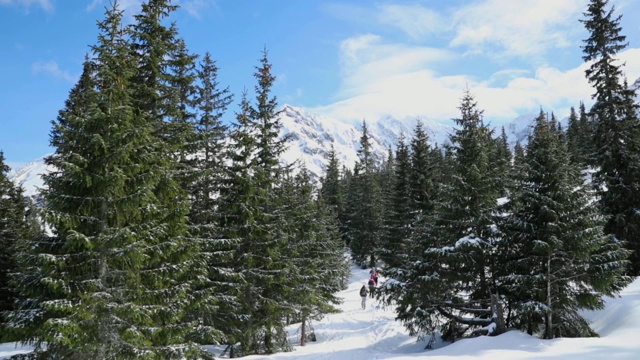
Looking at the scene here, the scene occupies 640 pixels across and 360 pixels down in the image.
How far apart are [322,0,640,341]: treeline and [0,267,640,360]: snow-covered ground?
43.3 inches

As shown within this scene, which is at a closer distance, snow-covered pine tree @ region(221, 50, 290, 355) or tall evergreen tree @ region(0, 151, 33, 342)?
snow-covered pine tree @ region(221, 50, 290, 355)

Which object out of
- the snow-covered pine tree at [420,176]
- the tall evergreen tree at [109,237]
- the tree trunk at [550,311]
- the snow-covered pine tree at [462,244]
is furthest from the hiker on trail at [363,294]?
the tall evergreen tree at [109,237]

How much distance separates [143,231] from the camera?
11.7m

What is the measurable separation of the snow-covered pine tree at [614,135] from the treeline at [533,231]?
0.05m

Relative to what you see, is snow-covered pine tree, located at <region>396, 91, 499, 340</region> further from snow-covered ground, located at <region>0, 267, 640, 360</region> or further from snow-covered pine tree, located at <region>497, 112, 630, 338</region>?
snow-covered ground, located at <region>0, 267, 640, 360</region>

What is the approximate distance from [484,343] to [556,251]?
421cm

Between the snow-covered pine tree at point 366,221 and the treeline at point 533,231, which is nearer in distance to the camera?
the treeline at point 533,231

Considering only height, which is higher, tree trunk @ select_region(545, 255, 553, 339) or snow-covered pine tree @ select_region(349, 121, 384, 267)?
snow-covered pine tree @ select_region(349, 121, 384, 267)

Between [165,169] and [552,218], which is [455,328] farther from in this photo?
[165,169]

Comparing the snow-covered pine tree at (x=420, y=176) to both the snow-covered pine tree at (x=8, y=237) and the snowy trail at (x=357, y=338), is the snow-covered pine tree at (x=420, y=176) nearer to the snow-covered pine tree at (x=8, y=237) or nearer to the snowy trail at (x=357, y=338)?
the snowy trail at (x=357, y=338)

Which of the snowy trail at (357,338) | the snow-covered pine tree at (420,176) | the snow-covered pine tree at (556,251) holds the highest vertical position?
the snow-covered pine tree at (420,176)

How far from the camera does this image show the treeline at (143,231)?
10.8 meters

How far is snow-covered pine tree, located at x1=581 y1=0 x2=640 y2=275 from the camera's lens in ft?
70.1

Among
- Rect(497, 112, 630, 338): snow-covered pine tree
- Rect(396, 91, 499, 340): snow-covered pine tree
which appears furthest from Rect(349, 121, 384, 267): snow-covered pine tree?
Rect(497, 112, 630, 338): snow-covered pine tree
